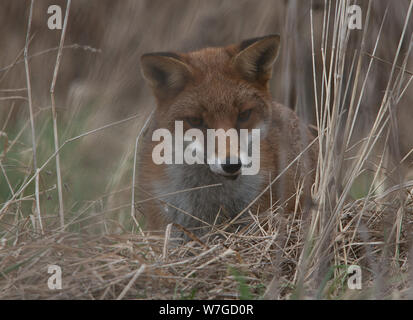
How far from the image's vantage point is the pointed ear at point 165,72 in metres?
3.53

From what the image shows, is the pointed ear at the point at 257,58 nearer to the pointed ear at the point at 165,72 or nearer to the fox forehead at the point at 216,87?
the fox forehead at the point at 216,87

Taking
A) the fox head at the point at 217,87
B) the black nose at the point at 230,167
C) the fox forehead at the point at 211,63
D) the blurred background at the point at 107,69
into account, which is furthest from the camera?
the blurred background at the point at 107,69

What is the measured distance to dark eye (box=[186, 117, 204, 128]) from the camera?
3514 millimetres

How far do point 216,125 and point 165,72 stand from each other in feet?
1.83

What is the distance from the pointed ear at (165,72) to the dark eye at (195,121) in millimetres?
276

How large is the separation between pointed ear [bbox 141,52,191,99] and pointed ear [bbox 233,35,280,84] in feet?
1.22

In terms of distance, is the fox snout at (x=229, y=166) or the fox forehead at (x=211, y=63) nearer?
the fox snout at (x=229, y=166)

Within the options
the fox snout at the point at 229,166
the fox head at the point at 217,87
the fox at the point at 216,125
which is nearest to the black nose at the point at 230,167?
the fox snout at the point at 229,166

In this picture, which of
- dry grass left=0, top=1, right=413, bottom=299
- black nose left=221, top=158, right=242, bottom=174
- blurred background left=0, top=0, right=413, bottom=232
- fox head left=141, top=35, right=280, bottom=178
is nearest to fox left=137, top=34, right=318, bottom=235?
fox head left=141, top=35, right=280, bottom=178

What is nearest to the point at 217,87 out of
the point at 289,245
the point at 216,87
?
the point at 216,87
